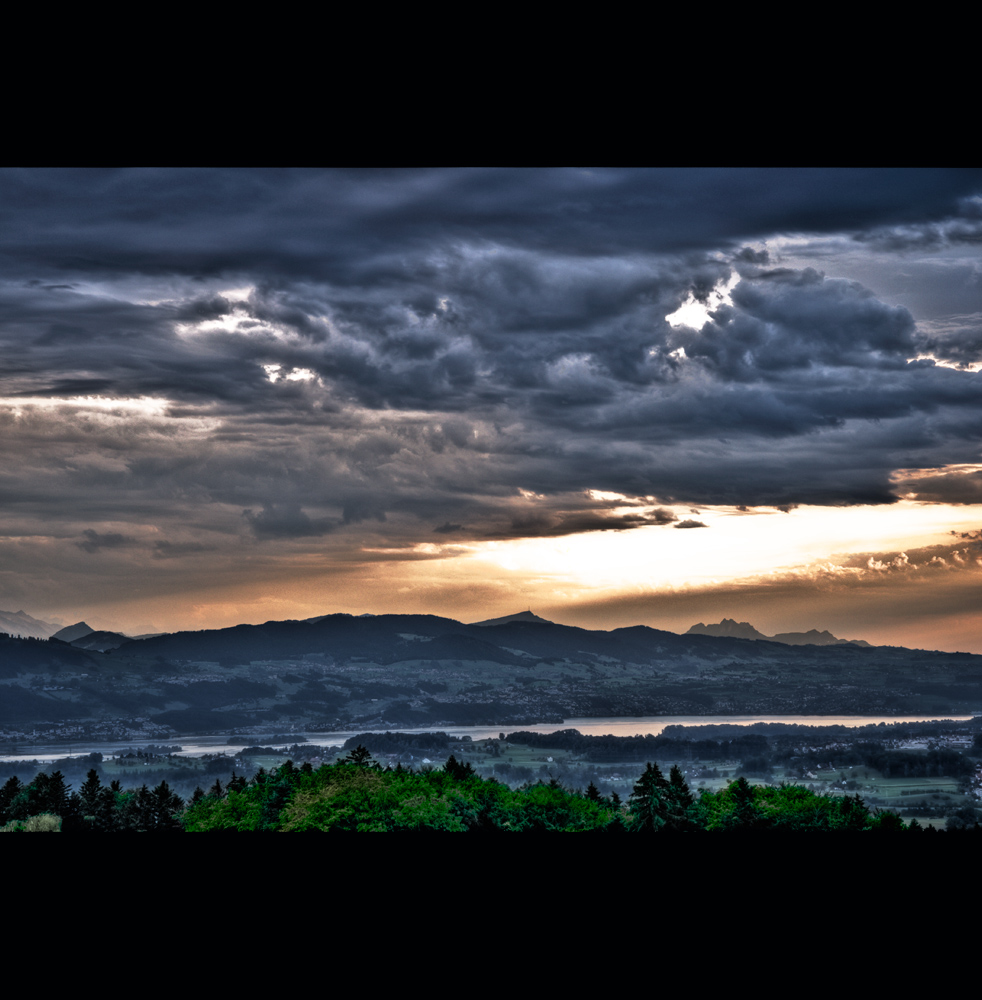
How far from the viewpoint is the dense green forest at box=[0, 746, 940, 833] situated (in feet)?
22.8

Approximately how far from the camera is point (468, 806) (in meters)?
7.35

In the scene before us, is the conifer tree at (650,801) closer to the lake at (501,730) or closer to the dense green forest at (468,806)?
the dense green forest at (468,806)

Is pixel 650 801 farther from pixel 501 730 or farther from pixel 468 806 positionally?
pixel 501 730

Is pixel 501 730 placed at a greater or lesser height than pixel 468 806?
lesser

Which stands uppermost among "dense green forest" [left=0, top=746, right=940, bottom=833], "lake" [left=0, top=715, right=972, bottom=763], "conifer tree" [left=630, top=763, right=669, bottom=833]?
"conifer tree" [left=630, top=763, right=669, bottom=833]

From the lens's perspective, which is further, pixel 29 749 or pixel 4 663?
pixel 4 663

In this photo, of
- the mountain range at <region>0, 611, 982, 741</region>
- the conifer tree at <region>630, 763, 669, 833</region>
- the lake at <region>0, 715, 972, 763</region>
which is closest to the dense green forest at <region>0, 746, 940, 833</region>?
the conifer tree at <region>630, 763, 669, 833</region>

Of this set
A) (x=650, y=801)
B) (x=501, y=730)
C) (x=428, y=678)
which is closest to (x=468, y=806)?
(x=650, y=801)

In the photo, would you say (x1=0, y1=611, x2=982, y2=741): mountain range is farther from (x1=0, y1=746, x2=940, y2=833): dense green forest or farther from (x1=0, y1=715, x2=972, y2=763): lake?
(x1=0, y1=746, x2=940, y2=833): dense green forest

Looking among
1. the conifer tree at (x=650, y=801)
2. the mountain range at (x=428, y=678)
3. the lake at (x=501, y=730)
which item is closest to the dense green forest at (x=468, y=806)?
the conifer tree at (x=650, y=801)

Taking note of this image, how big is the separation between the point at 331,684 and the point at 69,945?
22601 millimetres
